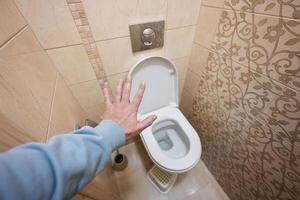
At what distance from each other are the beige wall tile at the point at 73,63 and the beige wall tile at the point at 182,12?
1.64ft

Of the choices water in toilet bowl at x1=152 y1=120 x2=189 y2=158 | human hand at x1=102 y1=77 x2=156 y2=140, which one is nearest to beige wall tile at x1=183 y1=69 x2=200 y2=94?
water in toilet bowl at x1=152 y1=120 x2=189 y2=158

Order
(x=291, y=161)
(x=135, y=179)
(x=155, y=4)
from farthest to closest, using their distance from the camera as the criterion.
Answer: (x=135, y=179) < (x=155, y=4) < (x=291, y=161)

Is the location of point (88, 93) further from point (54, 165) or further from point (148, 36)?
point (54, 165)

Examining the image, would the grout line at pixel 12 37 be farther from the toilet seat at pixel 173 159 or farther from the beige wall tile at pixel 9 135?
the toilet seat at pixel 173 159

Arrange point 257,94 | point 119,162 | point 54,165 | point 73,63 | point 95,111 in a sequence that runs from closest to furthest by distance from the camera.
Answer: point 54,165, point 257,94, point 73,63, point 95,111, point 119,162

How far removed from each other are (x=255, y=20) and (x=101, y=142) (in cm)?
72

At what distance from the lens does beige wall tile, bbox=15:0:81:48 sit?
55 centimetres

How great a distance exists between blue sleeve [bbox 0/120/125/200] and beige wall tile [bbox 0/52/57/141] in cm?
12

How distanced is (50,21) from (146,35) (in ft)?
1.44

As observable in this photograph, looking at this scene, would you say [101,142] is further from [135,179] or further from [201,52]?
[135,179]

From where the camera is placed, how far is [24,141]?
0.33 m

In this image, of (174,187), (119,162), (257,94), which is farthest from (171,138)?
(257,94)

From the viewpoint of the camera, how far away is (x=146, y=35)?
0.78 m

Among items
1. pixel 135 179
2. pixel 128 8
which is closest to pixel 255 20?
pixel 128 8
